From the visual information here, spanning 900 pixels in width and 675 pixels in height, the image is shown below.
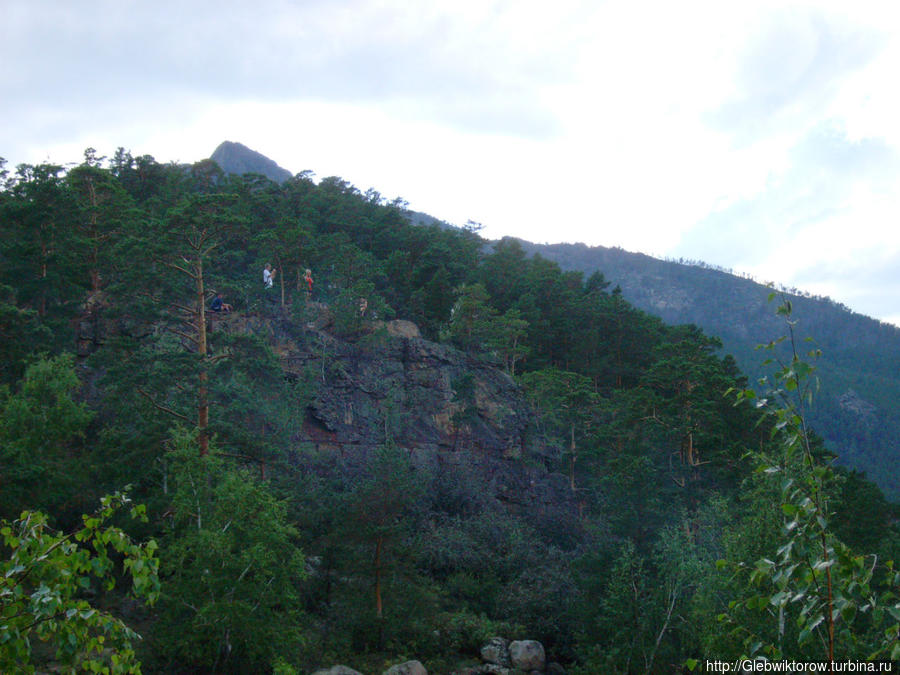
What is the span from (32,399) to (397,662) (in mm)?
13398

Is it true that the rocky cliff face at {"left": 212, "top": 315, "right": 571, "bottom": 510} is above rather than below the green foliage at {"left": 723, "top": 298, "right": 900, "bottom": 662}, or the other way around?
below

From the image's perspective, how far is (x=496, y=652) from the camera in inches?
816

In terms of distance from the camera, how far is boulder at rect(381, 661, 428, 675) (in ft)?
59.3

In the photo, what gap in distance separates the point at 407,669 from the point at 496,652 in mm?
3643

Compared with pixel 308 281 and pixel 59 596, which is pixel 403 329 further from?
pixel 59 596

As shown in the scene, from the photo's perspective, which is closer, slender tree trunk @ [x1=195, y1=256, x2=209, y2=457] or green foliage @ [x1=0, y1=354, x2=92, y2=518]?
green foliage @ [x1=0, y1=354, x2=92, y2=518]

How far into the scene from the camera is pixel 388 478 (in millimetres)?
21250

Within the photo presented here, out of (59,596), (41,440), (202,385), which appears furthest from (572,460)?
(59,596)

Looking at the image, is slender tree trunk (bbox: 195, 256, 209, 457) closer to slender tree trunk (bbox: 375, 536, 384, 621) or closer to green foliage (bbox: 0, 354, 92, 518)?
green foliage (bbox: 0, 354, 92, 518)

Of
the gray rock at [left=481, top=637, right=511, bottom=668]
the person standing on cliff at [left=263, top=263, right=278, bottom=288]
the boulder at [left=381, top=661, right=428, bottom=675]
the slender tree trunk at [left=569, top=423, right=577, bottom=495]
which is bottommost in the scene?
the gray rock at [left=481, top=637, right=511, bottom=668]

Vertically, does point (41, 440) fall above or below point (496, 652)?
above

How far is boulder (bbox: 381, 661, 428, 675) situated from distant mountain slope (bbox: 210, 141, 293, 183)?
105013 mm

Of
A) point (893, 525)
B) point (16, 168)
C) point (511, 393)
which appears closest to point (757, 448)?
point (893, 525)

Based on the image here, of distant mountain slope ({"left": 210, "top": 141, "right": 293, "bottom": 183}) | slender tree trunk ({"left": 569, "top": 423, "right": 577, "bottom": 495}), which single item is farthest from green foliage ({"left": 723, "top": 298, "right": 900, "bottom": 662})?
distant mountain slope ({"left": 210, "top": 141, "right": 293, "bottom": 183})
